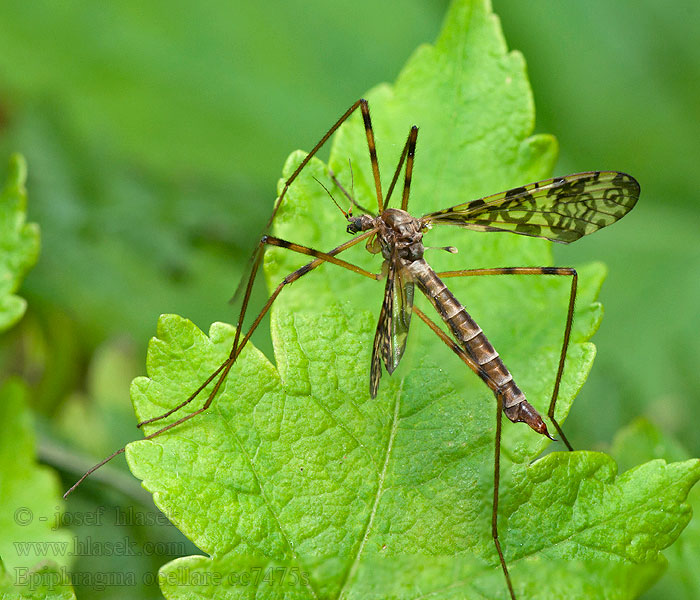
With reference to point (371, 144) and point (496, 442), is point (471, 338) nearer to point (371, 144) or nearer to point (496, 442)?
point (496, 442)

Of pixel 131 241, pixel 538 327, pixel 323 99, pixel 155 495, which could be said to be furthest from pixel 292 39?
pixel 155 495

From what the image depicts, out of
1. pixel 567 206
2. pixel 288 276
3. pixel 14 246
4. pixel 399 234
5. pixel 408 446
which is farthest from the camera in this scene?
pixel 567 206

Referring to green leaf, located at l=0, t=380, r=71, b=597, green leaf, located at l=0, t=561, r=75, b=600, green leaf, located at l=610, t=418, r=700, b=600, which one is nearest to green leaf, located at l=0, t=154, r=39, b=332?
green leaf, located at l=0, t=380, r=71, b=597

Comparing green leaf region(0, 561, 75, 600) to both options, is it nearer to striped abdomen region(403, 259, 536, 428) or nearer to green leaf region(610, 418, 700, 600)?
striped abdomen region(403, 259, 536, 428)

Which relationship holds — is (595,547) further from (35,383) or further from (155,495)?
(35,383)

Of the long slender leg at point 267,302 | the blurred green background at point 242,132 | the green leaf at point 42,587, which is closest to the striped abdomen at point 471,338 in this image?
the long slender leg at point 267,302

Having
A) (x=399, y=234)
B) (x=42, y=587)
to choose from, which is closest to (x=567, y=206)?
(x=399, y=234)

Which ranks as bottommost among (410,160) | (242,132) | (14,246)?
(410,160)
